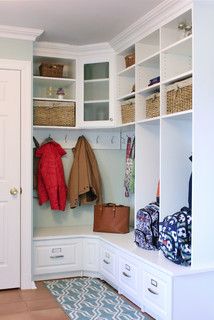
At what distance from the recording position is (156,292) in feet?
9.45

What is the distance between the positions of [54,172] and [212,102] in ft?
6.60

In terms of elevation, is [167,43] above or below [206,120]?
above

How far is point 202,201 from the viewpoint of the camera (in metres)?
2.78

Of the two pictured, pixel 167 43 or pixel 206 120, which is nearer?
pixel 206 120

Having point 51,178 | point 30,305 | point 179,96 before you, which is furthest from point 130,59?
point 30,305

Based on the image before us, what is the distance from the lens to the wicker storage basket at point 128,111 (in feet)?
12.3

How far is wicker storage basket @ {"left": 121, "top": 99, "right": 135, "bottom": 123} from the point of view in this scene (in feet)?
12.3

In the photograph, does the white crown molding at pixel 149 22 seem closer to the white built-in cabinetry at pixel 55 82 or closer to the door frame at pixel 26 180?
the white built-in cabinetry at pixel 55 82

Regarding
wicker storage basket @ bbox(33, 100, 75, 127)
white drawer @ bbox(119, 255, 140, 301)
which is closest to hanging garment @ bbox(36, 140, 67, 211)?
wicker storage basket @ bbox(33, 100, 75, 127)

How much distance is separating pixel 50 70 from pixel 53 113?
0.46 m

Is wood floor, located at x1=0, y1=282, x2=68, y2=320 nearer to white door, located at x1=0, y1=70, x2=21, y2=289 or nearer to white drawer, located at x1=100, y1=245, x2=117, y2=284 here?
white door, located at x1=0, y1=70, x2=21, y2=289

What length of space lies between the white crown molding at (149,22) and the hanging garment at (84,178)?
1177 millimetres

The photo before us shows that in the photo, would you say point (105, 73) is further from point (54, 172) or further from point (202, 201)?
point (202, 201)

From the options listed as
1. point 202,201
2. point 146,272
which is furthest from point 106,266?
point 202,201
